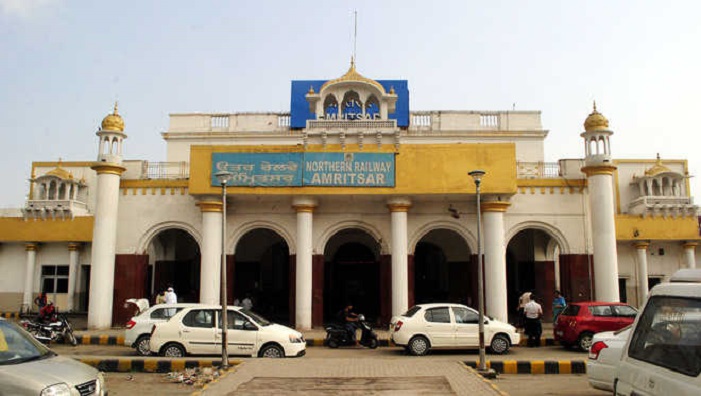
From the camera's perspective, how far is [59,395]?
6.05 metres

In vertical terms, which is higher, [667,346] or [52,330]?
[667,346]

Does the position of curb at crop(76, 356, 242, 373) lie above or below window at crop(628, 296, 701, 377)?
below

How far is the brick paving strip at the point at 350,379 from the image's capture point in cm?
868

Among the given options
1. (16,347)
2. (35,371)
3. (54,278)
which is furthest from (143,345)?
(54,278)

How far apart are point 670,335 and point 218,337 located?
10388 millimetres

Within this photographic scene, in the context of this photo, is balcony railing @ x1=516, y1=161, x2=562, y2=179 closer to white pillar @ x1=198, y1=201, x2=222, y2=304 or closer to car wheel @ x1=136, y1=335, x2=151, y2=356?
white pillar @ x1=198, y1=201, x2=222, y2=304

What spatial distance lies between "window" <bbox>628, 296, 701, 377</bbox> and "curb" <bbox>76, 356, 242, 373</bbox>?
8854mm

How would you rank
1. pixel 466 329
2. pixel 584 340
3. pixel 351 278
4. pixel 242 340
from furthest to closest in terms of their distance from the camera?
pixel 351 278 < pixel 584 340 < pixel 466 329 < pixel 242 340

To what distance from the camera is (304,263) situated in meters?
18.8

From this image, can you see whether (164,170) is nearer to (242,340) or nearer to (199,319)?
(199,319)

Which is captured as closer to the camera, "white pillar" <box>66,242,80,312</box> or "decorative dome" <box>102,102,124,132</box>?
"decorative dome" <box>102,102,124,132</box>

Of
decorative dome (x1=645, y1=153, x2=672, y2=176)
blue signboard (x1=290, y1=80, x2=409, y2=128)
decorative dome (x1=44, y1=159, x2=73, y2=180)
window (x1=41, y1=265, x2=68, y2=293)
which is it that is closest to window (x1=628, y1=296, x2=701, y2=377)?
blue signboard (x1=290, y1=80, x2=409, y2=128)

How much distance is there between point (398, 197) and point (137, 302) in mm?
9060

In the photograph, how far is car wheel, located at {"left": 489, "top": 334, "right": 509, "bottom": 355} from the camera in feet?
46.4
